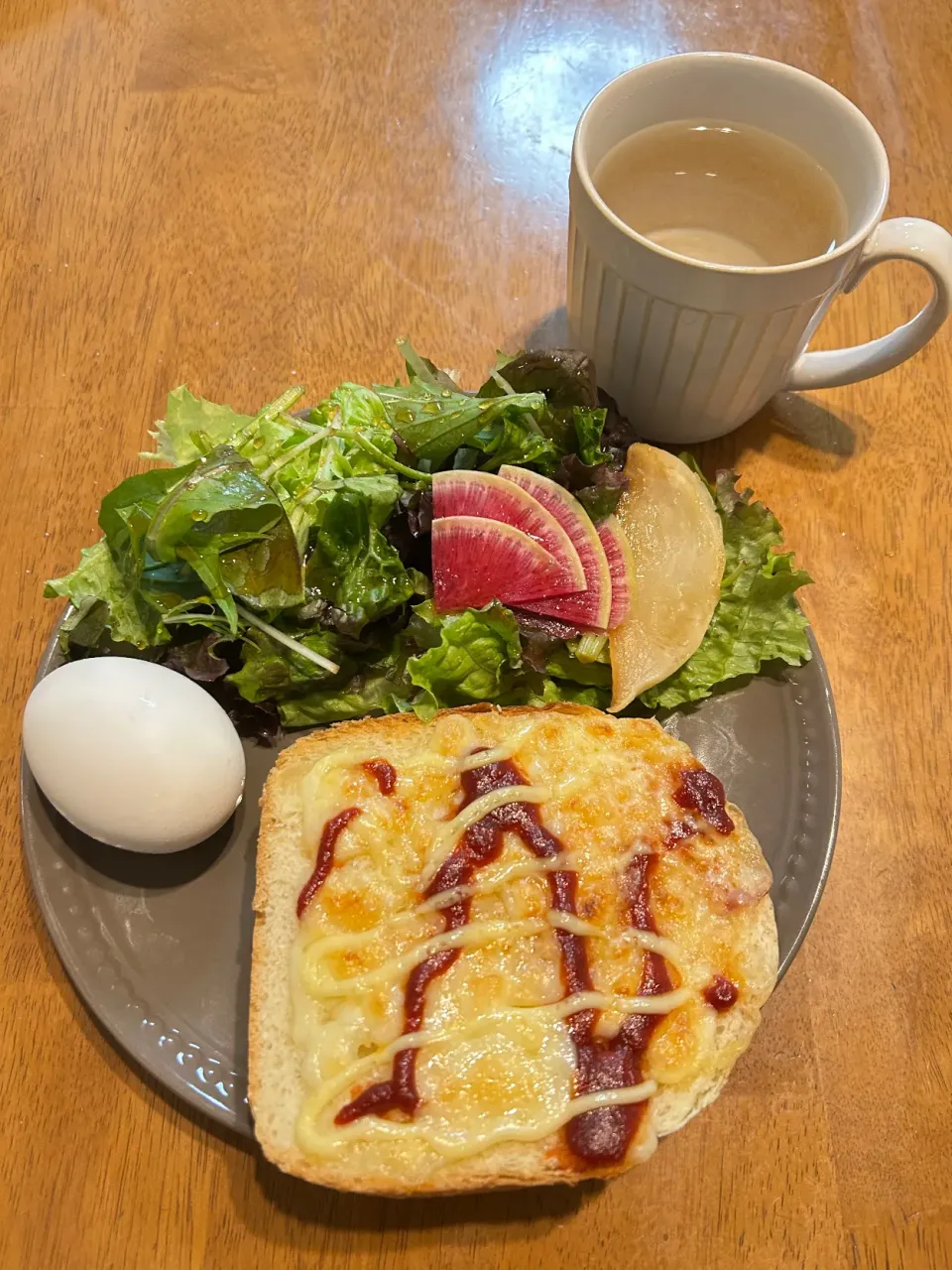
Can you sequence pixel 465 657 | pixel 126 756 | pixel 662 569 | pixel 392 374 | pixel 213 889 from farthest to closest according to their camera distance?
pixel 392 374
pixel 662 569
pixel 465 657
pixel 213 889
pixel 126 756

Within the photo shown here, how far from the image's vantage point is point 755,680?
76.7 inches

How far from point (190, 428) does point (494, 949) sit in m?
1.35

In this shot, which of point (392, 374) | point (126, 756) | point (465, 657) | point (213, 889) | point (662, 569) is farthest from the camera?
point (392, 374)

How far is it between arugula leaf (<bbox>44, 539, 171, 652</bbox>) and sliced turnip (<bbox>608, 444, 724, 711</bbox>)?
0.97 m

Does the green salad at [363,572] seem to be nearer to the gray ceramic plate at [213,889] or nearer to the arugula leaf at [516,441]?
the arugula leaf at [516,441]

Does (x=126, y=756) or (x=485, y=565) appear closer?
(x=126, y=756)

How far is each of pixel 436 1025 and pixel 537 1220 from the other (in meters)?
0.49

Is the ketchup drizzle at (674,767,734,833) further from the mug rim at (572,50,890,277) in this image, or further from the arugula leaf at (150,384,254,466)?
the arugula leaf at (150,384,254,466)

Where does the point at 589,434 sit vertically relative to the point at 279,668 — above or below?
above

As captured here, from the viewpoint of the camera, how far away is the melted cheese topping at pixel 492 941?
1.44 metres

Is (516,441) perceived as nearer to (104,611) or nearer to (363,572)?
(363,572)

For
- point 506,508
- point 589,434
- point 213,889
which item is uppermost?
point 589,434

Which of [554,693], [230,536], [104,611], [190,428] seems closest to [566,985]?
[554,693]

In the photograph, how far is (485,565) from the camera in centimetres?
189
